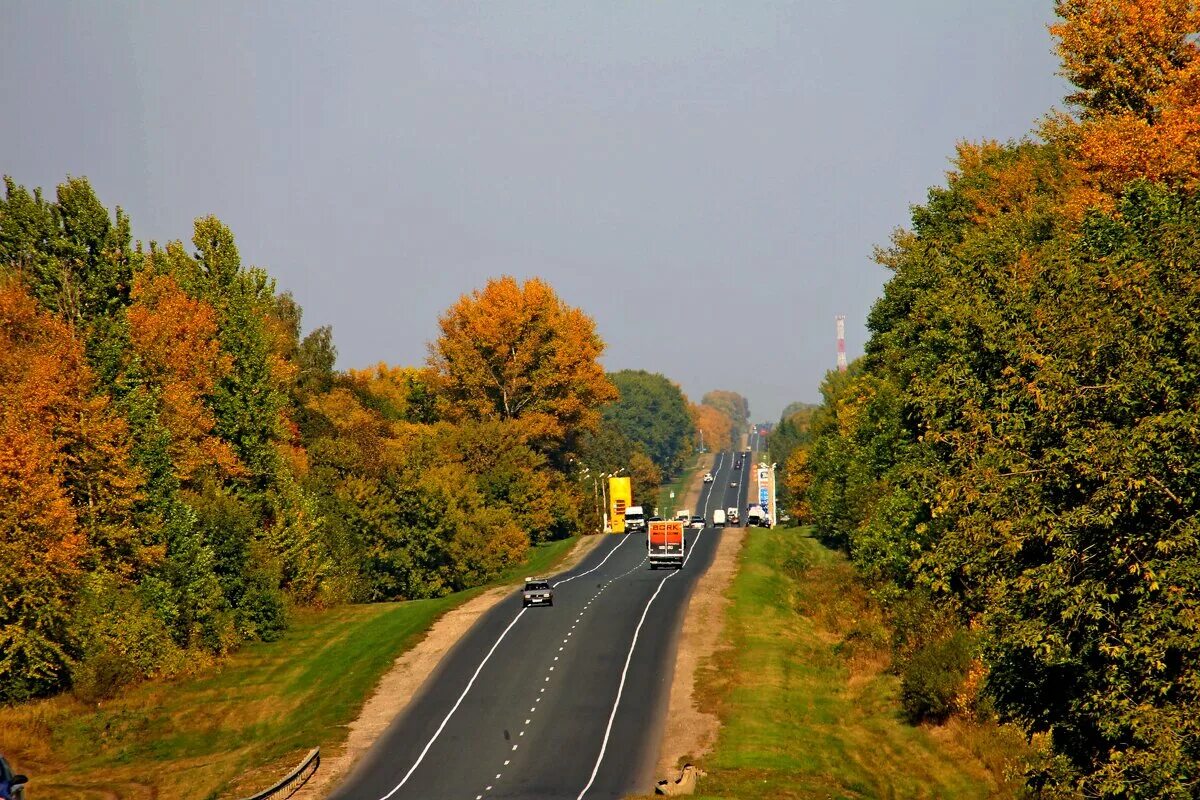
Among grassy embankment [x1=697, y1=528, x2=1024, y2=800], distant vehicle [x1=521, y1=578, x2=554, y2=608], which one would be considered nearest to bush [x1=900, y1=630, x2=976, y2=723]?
grassy embankment [x1=697, y1=528, x2=1024, y2=800]

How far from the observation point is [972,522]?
35.5 meters

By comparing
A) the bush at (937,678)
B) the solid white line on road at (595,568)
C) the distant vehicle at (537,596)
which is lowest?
the bush at (937,678)

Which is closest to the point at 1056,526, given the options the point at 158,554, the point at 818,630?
the point at 818,630

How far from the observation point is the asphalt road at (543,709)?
166 ft

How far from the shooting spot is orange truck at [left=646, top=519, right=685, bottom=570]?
333 feet

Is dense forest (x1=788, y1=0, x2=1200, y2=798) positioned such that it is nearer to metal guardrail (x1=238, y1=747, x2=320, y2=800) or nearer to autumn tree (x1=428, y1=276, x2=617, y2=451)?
metal guardrail (x1=238, y1=747, x2=320, y2=800)

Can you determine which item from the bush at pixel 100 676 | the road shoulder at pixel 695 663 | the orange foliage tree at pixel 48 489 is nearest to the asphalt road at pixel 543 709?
the road shoulder at pixel 695 663

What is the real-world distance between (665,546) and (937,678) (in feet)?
149

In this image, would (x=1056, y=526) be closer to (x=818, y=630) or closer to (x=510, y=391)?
(x=818, y=630)

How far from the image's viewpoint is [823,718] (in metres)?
60.6

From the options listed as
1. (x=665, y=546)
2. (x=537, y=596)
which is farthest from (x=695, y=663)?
(x=665, y=546)

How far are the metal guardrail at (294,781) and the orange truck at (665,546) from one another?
50.2m

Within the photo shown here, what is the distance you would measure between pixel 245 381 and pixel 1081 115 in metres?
56.0

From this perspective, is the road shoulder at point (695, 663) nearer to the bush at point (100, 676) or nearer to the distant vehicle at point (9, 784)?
the bush at point (100, 676)
